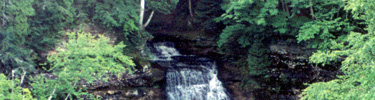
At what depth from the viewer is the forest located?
376 inches

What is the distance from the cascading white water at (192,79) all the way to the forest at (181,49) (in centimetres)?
45

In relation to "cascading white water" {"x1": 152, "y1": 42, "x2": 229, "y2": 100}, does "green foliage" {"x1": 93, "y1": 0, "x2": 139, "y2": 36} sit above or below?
above

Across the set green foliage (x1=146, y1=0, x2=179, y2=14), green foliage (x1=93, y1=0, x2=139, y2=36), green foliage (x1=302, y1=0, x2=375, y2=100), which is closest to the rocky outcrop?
green foliage (x1=93, y1=0, x2=139, y2=36)

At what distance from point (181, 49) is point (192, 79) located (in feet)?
12.8

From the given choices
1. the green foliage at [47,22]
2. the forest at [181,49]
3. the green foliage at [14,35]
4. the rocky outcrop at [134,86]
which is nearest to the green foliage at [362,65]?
the forest at [181,49]

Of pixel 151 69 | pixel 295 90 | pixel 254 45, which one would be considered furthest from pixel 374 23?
pixel 151 69

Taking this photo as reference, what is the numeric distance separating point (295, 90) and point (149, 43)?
930 centimetres

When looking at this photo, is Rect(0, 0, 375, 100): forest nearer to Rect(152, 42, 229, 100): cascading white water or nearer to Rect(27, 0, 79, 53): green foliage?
Rect(27, 0, 79, 53): green foliage

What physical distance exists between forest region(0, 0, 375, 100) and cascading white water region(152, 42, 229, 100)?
45cm

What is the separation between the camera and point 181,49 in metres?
18.9

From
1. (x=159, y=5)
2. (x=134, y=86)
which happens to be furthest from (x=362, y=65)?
(x=159, y=5)

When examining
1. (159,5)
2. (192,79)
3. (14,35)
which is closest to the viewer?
(14,35)

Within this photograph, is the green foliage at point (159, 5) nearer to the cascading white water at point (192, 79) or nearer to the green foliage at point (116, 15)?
the green foliage at point (116, 15)

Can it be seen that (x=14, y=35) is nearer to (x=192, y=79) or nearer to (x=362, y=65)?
(x=192, y=79)
